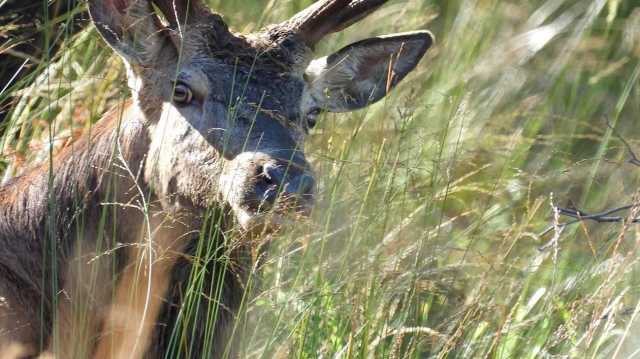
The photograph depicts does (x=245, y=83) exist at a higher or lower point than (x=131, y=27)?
lower

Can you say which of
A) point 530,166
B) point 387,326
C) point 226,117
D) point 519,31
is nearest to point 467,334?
point 387,326

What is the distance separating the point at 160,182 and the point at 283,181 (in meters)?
0.74

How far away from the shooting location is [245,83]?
15.6 feet

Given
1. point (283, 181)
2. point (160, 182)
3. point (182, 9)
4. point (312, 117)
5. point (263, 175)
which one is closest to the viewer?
point (283, 181)

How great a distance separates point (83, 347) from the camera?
13.9ft

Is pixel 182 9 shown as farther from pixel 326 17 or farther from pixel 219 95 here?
pixel 326 17

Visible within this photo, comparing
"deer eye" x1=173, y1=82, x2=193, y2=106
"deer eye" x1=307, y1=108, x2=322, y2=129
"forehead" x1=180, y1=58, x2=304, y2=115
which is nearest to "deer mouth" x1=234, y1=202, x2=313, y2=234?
"forehead" x1=180, y1=58, x2=304, y2=115

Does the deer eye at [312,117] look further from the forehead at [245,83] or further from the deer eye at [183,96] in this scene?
the deer eye at [183,96]

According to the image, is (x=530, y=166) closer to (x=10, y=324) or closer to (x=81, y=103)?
(x=81, y=103)

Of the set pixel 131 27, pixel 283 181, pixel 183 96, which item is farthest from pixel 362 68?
pixel 283 181

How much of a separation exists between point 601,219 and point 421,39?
4.08 ft

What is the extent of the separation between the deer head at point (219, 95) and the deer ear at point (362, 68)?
108 millimetres

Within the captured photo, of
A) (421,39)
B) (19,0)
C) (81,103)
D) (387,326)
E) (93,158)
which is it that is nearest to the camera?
(387,326)

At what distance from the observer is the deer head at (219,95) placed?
174 inches
